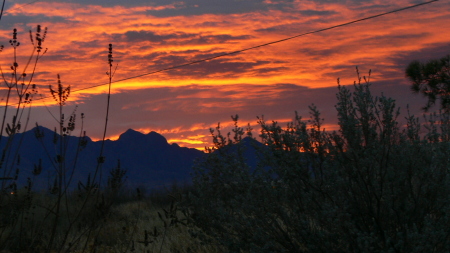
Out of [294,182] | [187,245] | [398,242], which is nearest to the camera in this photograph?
[398,242]

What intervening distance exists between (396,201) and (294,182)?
1145mm

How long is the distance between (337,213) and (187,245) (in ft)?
15.6

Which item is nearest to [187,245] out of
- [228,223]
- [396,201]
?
[228,223]

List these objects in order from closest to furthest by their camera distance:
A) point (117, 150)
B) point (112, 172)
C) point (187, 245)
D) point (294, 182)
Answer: point (112, 172) < point (294, 182) < point (187, 245) < point (117, 150)

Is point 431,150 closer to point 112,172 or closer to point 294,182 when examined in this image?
point 294,182

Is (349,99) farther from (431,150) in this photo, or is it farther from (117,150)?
(117,150)

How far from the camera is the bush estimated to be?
499 cm

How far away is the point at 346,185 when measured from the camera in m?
5.07

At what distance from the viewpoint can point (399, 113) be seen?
5359 mm

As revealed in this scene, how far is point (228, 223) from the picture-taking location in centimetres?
578

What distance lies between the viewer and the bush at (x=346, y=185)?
16.4 feet

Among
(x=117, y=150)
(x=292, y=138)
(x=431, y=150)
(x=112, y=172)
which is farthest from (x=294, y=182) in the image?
(x=117, y=150)

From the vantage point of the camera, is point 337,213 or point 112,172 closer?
point 337,213

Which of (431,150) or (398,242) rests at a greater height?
(431,150)
